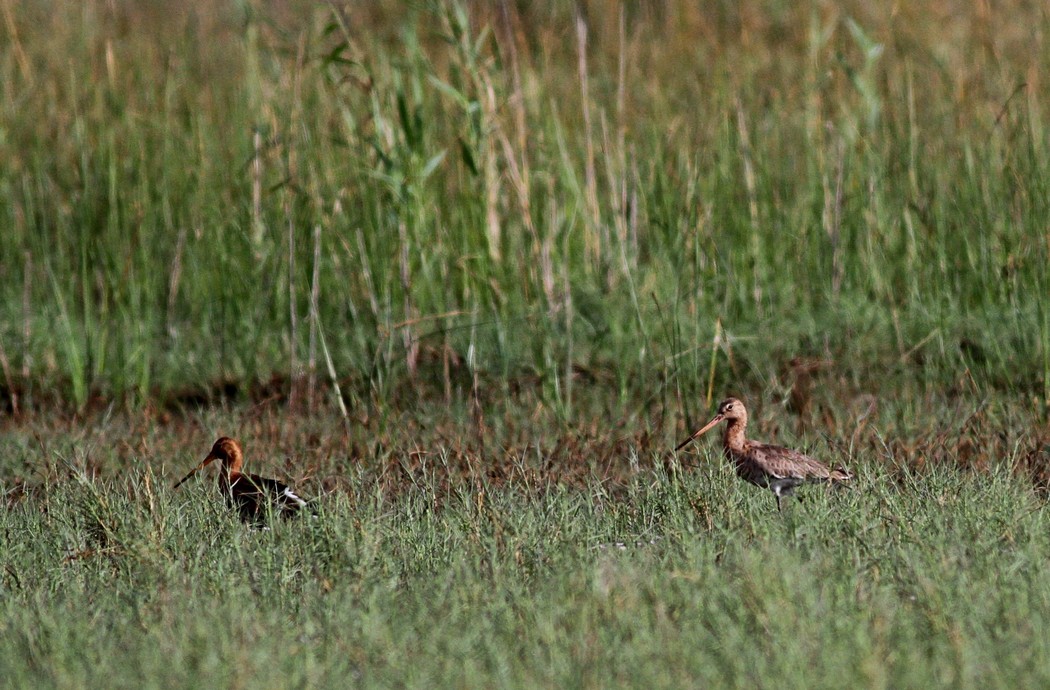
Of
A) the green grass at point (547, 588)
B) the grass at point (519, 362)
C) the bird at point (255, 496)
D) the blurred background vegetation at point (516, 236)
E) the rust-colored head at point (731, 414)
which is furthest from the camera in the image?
the blurred background vegetation at point (516, 236)

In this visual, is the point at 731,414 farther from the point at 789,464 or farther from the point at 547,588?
the point at 547,588

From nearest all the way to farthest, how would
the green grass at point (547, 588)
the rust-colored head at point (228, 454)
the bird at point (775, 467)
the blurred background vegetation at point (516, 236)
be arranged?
the green grass at point (547, 588) → the bird at point (775, 467) → the rust-colored head at point (228, 454) → the blurred background vegetation at point (516, 236)

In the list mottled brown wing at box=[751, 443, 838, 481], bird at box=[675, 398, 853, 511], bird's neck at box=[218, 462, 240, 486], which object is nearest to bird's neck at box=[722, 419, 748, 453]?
bird at box=[675, 398, 853, 511]

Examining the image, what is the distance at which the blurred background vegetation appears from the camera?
21.4ft

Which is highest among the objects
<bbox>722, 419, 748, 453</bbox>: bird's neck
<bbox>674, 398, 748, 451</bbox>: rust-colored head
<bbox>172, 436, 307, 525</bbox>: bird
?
<bbox>172, 436, 307, 525</bbox>: bird

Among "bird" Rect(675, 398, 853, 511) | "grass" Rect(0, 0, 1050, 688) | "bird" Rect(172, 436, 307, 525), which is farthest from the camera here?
"bird" Rect(675, 398, 853, 511)

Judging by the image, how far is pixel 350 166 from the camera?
767 centimetres

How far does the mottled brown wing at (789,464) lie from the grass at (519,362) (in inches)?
5.7

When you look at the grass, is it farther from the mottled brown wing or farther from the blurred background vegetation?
the mottled brown wing

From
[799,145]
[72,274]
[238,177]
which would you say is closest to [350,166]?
[238,177]

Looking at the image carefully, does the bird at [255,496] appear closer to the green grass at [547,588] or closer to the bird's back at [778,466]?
the green grass at [547,588]

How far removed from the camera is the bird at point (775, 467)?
4.89 m

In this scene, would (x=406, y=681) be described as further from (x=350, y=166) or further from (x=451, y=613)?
(x=350, y=166)

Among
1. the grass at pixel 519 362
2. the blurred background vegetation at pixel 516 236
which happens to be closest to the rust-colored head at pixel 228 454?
the grass at pixel 519 362
